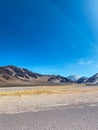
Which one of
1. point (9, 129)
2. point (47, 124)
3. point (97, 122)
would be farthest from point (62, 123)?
point (9, 129)

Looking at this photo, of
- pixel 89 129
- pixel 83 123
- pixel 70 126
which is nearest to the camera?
pixel 89 129

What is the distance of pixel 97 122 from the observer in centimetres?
1185

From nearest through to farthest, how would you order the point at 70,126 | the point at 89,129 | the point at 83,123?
the point at 89,129, the point at 70,126, the point at 83,123

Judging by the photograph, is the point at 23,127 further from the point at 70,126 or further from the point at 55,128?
the point at 70,126

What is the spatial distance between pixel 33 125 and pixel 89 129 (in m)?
2.68

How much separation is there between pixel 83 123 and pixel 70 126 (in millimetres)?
994

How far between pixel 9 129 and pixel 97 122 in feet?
14.2

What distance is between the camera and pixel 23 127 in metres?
10.7

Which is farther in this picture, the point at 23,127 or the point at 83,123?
the point at 83,123

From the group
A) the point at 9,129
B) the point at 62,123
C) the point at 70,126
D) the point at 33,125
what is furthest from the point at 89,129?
the point at 9,129

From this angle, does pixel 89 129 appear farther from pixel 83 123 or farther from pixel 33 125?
pixel 33 125

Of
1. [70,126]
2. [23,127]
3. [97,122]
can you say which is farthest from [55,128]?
[97,122]

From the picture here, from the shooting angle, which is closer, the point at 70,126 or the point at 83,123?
the point at 70,126

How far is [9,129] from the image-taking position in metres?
10.4
